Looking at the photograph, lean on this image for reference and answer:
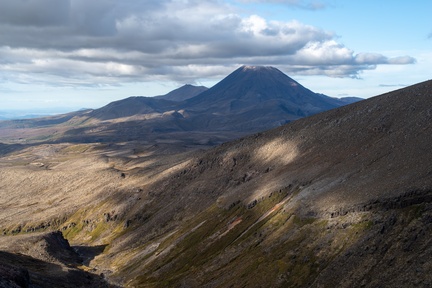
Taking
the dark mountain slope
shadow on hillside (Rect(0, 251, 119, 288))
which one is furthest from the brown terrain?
shadow on hillside (Rect(0, 251, 119, 288))

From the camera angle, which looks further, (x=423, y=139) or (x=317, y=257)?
(x=423, y=139)

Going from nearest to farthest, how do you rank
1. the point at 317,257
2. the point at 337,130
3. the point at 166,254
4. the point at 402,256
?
1. the point at 402,256
2. the point at 317,257
3. the point at 166,254
4. the point at 337,130

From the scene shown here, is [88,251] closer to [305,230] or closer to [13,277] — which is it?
[13,277]

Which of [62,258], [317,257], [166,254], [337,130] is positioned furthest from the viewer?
[337,130]

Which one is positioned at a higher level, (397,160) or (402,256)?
(397,160)

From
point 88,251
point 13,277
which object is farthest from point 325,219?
point 88,251

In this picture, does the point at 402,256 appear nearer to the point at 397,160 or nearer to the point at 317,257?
the point at 317,257

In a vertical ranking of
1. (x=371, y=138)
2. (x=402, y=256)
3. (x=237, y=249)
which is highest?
(x=371, y=138)

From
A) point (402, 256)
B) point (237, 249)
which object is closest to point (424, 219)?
point (402, 256)
